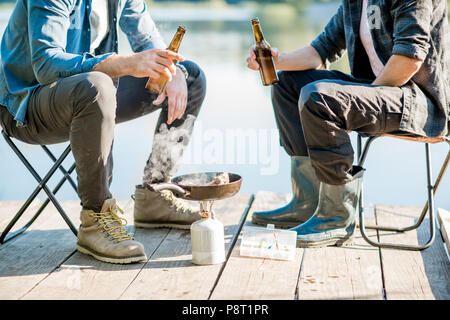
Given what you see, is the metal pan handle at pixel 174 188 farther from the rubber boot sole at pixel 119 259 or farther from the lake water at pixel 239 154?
the lake water at pixel 239 154

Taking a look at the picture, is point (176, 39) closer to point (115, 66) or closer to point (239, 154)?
point (115, 66)

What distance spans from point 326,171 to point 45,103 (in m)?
1.25

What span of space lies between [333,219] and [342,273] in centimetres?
38

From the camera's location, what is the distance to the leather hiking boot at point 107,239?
2412mm

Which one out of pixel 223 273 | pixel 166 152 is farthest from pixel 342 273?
pixel 166 152

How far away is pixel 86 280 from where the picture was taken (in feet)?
7.32

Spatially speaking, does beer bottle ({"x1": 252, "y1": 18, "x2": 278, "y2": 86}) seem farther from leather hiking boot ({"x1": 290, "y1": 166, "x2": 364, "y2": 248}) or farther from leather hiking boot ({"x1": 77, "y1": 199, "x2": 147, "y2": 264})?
leather hiking boot ({"x1": 77, "y1": 199, "x2": 147, "y2": 264})

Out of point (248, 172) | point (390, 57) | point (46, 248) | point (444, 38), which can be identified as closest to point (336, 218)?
point (390, 57)

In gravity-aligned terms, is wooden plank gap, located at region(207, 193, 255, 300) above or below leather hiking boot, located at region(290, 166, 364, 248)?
below

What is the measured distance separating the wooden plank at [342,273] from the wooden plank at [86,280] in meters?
0.68

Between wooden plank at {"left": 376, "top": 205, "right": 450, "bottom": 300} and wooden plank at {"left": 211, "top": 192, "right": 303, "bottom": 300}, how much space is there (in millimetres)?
358

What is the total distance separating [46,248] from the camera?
8.68 feet

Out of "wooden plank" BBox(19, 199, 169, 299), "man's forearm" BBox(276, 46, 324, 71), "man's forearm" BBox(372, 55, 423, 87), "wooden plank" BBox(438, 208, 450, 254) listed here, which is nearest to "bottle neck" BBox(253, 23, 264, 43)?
"man's forearm" BBox(276, 46, 324, 71)

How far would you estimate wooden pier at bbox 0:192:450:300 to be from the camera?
209cm
